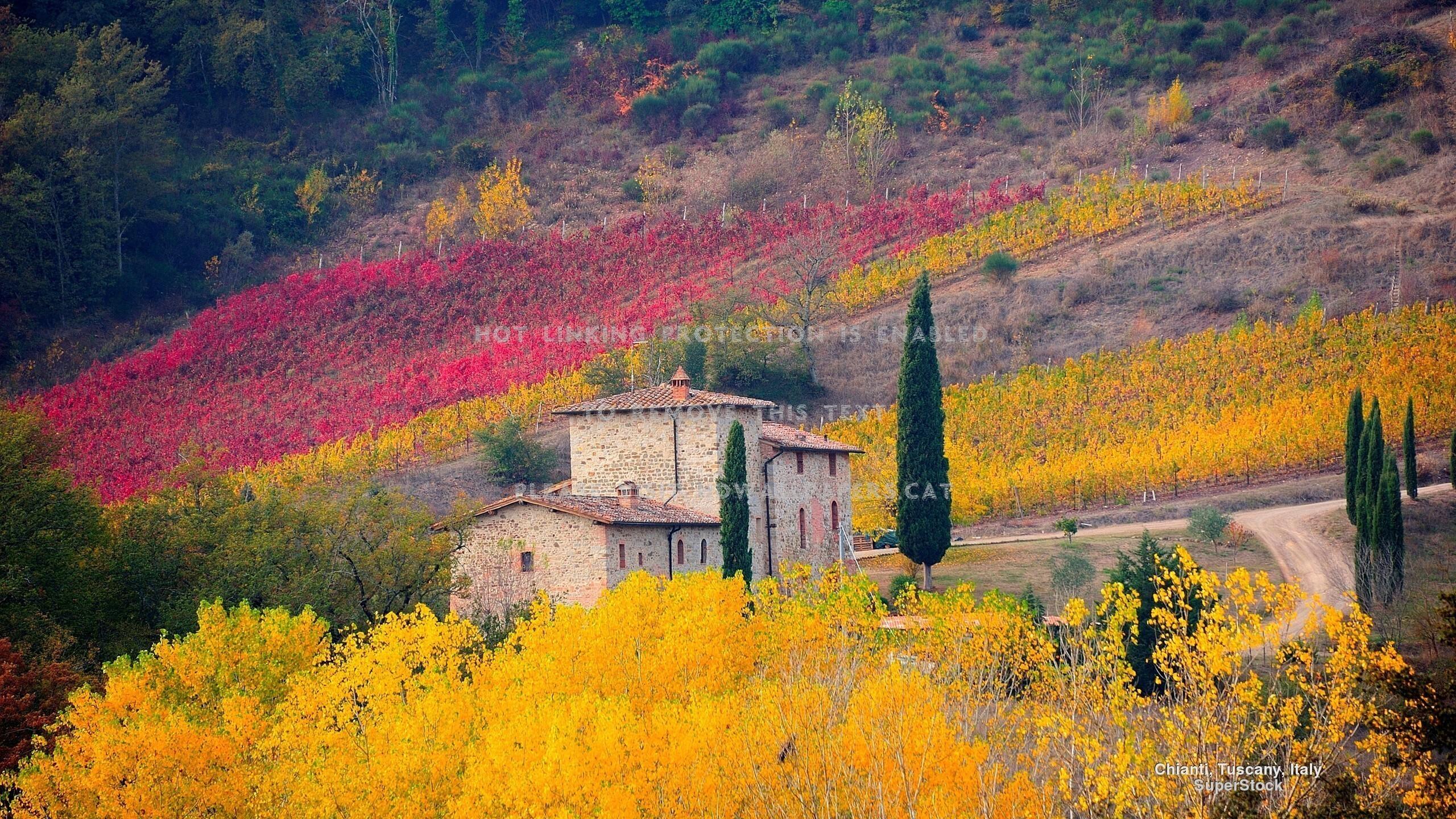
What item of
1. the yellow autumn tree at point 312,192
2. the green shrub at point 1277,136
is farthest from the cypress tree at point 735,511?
the yellow autumn tree at point 312,192

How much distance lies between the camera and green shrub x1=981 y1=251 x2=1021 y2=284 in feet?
175

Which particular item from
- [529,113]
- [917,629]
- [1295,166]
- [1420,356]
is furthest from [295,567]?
[529,113]

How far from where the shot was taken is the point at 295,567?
26.8m

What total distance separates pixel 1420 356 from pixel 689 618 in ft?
106

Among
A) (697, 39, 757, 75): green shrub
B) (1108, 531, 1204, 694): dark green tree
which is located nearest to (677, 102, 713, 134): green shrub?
(697, 39, 757, 75): green shrub

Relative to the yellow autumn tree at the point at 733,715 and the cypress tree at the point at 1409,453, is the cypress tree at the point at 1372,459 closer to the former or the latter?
the cypress tree at the point at 1409,453

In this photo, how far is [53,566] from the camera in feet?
80.7

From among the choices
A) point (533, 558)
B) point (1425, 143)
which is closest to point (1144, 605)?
point (533, 558)

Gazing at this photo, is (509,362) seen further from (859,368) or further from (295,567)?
(295,567)

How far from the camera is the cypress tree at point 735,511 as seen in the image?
28000 mm

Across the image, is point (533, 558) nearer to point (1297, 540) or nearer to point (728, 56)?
point (1297, 540)

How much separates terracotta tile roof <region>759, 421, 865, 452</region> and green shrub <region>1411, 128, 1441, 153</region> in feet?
128

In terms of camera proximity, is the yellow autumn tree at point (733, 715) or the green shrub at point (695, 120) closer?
the yellow autumn tree at point (733, 715)

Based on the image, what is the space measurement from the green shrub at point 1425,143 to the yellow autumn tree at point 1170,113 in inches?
486
